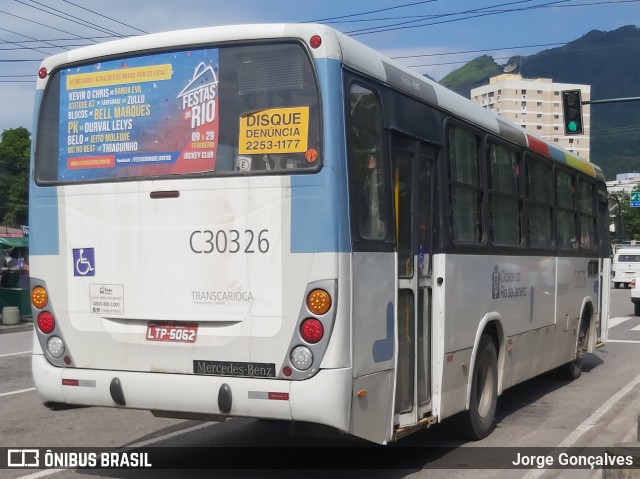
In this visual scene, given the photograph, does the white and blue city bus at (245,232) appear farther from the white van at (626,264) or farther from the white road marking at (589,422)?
the white van at (626,264)

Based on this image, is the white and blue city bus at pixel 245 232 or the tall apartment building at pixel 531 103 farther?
the tall apartment building at pixel 531 103

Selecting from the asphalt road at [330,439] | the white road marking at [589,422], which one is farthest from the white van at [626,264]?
the asphalt road at [330,439]

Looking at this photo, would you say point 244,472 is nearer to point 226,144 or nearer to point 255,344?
point 255,344

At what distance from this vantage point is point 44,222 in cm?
668

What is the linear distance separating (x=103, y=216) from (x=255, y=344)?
1598 mm

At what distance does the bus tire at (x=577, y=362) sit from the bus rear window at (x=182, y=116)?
7963 millimetres

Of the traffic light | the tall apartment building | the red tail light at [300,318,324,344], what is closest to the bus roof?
the red tail light at [300,318,324,344]

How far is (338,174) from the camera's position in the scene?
5746 mm

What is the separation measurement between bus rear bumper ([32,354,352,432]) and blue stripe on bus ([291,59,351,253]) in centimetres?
87

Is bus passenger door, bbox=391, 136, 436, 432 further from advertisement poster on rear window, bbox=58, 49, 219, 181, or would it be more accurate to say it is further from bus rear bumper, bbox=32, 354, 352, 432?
advertisement poster on rear window, bbox=58, 49, 219, 181

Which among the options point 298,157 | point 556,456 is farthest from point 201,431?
point 298,157

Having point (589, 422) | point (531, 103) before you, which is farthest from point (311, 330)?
point (531, 103)

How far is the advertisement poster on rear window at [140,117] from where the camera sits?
6164 millimetres

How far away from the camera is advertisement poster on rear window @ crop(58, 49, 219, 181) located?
6.16m
